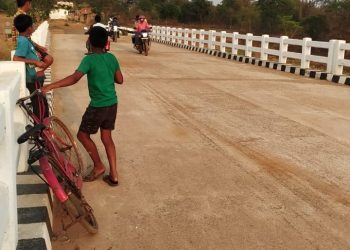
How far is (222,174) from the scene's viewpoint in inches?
198

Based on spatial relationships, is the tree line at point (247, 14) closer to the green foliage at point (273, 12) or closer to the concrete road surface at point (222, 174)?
the green foliage at point (273, 12)

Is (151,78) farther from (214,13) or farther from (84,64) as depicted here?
(214,13)

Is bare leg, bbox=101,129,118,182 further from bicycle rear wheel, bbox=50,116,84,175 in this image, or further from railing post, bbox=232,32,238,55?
railing post, bbox=232,32,238,55

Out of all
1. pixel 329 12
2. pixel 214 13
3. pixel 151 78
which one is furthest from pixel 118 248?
pixel 214 13

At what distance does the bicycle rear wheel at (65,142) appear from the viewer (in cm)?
384

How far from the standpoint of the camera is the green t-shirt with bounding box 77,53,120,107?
4414mm

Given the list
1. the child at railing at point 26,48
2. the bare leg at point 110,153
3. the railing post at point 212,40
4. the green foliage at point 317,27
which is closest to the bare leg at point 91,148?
the bare leg at point 110,153

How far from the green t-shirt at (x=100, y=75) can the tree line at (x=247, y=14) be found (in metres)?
35.2

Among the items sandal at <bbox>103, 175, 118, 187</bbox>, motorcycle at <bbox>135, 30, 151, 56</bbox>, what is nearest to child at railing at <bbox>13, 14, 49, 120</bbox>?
sandal at <bbox>103, 175, 118, 187</bbox>

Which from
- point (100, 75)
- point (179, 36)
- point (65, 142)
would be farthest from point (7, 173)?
point (179, 36)

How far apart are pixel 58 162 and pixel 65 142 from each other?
532mm

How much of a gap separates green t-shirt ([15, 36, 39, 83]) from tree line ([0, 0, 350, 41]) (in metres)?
35.0

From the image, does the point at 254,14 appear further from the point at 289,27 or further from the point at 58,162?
the point at 58,162

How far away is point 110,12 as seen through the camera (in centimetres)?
6675
